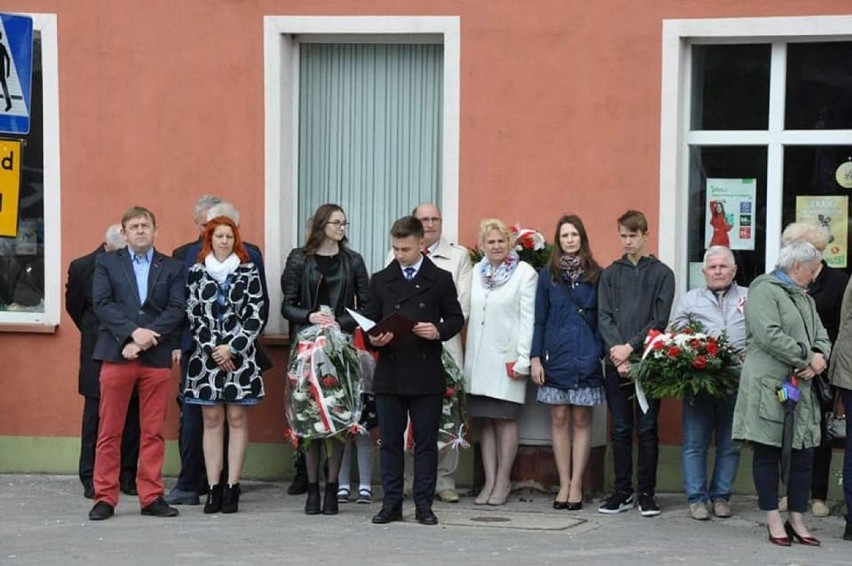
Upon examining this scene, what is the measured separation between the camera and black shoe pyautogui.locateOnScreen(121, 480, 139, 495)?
12.4 meters

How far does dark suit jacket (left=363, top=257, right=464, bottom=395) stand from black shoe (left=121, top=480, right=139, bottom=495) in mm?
2275

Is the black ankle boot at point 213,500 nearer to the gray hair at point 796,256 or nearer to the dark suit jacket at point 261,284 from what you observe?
the dark suit jacket at point 261,284

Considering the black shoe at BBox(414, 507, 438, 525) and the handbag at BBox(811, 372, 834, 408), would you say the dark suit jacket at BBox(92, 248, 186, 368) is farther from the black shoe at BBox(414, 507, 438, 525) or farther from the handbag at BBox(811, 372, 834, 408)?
the handbag at BBox(811, 372, 834, 408)

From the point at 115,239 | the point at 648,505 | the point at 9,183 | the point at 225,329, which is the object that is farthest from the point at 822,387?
the point at 9,183

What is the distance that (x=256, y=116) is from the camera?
1308 centimetres

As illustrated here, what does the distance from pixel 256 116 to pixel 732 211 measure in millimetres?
3649

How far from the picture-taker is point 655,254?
12.5 m

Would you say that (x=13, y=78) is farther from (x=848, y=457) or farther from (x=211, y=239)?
(x=848, y=457)

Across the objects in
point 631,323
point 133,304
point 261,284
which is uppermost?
point 261,284

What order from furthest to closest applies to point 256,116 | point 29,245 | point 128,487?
point 29,245 < point 256,116 < point 128,487

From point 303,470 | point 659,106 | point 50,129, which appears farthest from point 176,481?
point 659,106

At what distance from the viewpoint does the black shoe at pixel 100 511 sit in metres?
11.3

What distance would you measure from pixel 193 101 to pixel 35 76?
1.31 m

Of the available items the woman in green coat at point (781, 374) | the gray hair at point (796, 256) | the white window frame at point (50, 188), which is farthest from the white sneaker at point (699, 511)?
the white window frame at point (50, 188)
